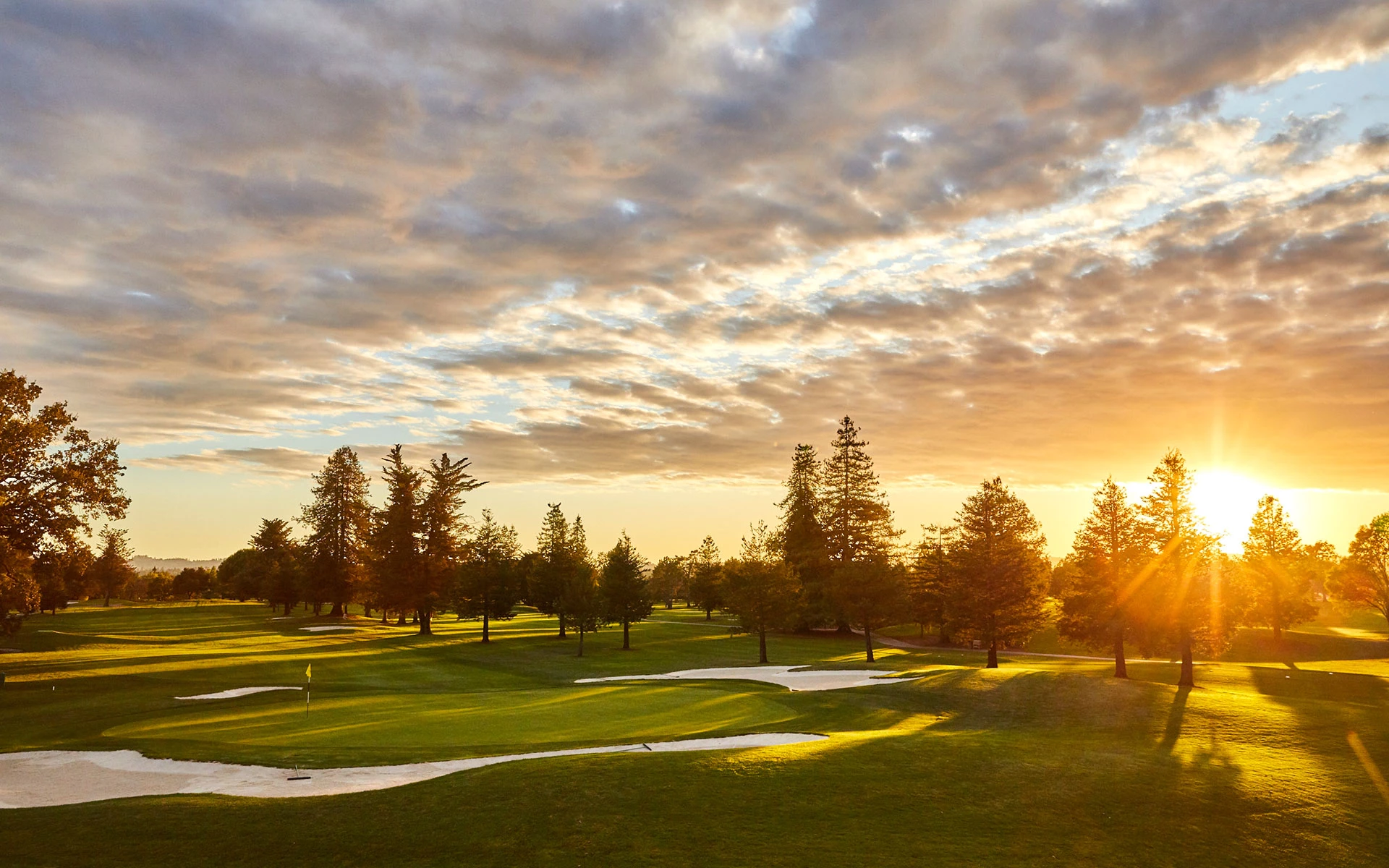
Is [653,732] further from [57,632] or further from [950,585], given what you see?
[57,632]

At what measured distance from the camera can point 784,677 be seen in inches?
1807

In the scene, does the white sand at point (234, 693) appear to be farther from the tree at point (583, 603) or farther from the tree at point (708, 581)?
the tree at point (708, 581)

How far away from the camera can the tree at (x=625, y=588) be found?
6906cm

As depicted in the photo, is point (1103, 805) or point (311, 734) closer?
point (1103, 805)

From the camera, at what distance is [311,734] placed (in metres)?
27.1

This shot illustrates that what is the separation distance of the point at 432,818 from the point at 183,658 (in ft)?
152

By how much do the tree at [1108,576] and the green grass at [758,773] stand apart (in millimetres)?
3274

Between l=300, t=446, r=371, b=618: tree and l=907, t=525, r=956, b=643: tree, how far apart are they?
62127 millimetres

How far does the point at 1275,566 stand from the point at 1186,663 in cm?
4762

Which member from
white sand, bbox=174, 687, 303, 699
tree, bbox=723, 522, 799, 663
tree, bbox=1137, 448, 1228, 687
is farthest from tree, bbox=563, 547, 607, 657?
tree, bbox=1137, 448, 1228, 687

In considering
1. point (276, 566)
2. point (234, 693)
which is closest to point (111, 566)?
point (276, 566)

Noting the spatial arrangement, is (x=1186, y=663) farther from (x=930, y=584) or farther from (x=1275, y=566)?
(x=1275, y=566)

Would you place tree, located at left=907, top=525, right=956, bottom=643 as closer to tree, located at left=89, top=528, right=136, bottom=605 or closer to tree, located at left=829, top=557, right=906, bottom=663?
tree, located at left=829, top=557, right=906, bottom=663

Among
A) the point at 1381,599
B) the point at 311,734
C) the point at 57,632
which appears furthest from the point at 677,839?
the point at 1381,599
